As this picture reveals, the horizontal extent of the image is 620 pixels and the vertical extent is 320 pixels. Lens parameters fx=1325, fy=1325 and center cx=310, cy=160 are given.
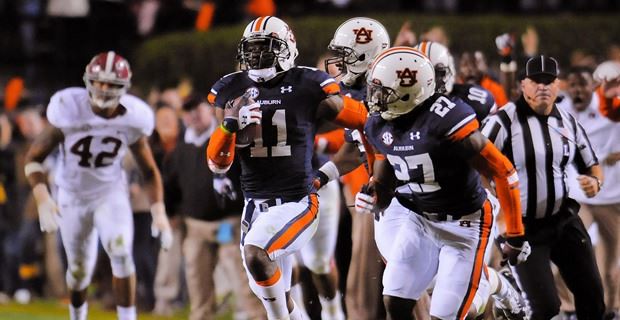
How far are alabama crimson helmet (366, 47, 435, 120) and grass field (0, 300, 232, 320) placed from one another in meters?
4.68

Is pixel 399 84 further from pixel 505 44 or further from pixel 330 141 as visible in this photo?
pixel 505 44

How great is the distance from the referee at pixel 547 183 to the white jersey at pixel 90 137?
2387 millimetres

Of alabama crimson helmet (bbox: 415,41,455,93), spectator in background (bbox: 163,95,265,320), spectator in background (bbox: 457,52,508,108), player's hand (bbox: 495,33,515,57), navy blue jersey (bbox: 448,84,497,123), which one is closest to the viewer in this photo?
alabama crimson helmet (bbox: 415,41,455,93)

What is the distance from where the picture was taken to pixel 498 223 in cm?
844

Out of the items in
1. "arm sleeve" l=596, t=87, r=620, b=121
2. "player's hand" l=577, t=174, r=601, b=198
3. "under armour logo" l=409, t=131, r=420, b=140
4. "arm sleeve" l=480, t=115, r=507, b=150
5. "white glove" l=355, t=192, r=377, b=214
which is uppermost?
"under armour logo" l=409, t=131, r=420, b=140

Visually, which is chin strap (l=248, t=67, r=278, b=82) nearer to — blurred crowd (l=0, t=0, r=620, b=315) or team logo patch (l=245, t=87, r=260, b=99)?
team logo patch (l=245, t=87, r=260, b=99)

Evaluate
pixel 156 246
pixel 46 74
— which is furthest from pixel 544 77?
pixel 46 74

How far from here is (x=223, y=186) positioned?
9219 millimetres

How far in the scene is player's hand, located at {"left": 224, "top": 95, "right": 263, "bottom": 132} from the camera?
6.78 m

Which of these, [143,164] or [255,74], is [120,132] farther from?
[255,74]

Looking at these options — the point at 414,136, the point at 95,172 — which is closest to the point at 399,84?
the point at 414,136

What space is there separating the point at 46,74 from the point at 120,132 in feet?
29.4

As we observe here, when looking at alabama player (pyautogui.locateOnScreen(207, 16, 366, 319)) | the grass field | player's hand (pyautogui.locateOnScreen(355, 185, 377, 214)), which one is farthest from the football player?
the grass field

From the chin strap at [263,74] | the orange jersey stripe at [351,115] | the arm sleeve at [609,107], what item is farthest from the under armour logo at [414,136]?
the arm sleeve at [609,107]
